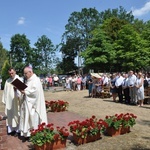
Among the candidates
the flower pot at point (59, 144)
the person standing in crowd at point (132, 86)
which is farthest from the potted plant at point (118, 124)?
the person standing in crowd at point (132, 86)

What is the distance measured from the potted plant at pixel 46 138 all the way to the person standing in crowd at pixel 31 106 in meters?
0.77

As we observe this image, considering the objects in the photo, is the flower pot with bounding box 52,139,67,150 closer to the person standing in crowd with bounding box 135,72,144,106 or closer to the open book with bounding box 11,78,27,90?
the open book with bounding box 11,78,27,90

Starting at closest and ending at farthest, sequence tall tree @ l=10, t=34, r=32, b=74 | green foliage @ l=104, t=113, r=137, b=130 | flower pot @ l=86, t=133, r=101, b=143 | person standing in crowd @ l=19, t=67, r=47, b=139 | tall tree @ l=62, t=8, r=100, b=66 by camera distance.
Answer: flower pot @ l=86, t=133, r=101, b=143
person standing in crowd @ l=19, t=67, r=47, b=139
green foliage @ l=104, t=113, r=137, b=130
tall tree @ l=62, t=8, r=100, b=66
tall tree @ l=10, t=34, r=32, b=74

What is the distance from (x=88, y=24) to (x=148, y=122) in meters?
52.2

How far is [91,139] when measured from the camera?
294 inches

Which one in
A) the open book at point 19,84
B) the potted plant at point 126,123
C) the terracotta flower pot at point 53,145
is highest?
the open book at point 19,84

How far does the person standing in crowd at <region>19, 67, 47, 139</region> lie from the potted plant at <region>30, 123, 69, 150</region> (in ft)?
2.51

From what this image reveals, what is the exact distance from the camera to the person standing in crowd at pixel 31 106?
7.55m

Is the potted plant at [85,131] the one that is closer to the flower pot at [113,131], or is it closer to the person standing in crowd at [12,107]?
the flower pot at [113,131]

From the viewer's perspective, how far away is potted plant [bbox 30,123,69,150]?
656 centimetres

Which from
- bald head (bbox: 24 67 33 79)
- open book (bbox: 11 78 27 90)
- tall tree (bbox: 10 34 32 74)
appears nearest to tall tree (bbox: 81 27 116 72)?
tall tree (bbox: 10 34 32 74)

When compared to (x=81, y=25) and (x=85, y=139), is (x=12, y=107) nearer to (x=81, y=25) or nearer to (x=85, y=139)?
(x=85, y=139)

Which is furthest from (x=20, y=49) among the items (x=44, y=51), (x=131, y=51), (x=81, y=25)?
A: (x=131, y=51)

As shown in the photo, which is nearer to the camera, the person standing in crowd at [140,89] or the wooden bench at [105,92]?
the person standing in crowd at [140,89]
